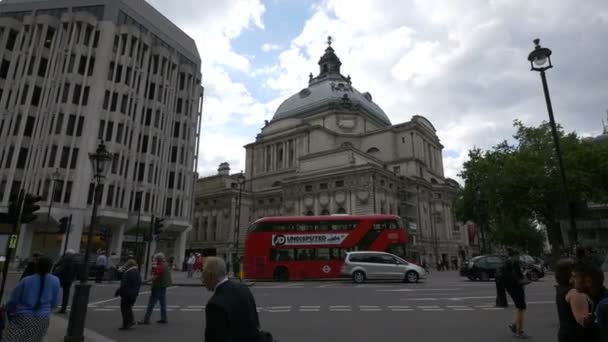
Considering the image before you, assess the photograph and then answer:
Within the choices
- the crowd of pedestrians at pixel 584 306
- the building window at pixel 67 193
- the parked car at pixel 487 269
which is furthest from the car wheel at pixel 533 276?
the building window at pixel 67 193

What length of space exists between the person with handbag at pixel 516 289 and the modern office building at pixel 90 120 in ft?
102

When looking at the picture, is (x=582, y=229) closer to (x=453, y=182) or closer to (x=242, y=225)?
(x=453, y=182)

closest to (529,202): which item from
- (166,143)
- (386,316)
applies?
(386,316)

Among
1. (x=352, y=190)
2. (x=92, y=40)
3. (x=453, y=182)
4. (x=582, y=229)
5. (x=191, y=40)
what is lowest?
(x=582, y=229)

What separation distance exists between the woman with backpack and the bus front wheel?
778 inches

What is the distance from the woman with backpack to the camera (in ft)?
15.4

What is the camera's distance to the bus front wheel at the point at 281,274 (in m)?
24.0

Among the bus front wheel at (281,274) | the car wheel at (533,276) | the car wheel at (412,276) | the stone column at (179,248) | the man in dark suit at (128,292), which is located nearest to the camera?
the man in dark suit at (128,292)

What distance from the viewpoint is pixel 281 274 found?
2414 centimetres

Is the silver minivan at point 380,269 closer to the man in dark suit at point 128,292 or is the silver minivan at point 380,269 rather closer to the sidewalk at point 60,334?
the man in dark suit at point 128,292

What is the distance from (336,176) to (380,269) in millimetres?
30637

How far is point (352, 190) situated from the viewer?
49625 mm

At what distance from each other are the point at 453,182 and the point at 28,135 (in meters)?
70.5

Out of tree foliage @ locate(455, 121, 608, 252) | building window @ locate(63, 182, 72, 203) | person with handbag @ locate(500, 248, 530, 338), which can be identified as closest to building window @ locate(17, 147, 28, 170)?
building window @ locate(63, 182, 72, 203)
